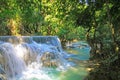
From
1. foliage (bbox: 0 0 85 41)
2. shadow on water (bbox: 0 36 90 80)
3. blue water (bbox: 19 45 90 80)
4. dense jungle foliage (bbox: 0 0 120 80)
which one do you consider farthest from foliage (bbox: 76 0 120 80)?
foliage (bbox: 0 0 85 41)

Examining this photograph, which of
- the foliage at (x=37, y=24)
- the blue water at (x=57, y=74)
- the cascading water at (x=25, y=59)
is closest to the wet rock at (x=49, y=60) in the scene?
the cascading water at (x=25, y=59)

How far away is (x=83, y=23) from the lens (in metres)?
9.92

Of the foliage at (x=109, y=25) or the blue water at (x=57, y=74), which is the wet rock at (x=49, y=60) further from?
the foliage at (x=109, y=25)

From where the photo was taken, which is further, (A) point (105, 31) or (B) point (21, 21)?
(B) point (21, 21)

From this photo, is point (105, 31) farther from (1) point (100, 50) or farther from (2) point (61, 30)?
(2) point (61, 30)

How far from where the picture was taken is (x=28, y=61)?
1331 centimetres

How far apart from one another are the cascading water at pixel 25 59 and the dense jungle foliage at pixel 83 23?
1728 millimetres

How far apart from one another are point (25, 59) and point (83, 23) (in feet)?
15.6

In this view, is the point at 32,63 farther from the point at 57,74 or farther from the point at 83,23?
the point at 83,23

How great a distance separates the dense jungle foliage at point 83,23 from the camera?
770 cm

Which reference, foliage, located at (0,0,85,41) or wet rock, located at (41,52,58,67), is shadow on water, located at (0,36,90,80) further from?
foliage, located at (0,0,85,41)

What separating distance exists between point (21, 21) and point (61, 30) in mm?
4352

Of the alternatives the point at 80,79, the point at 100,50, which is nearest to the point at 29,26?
the point at 100,50

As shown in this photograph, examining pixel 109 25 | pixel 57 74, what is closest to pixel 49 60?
pixel 57 74
